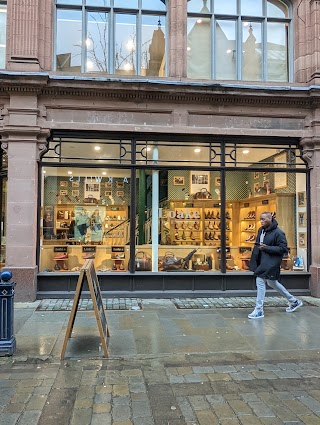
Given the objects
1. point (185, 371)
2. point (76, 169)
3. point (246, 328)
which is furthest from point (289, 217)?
point (185, 371)

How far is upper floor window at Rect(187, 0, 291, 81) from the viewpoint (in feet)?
32.1

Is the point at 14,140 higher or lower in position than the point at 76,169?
higher

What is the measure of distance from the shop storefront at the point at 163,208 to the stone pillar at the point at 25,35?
5.70 feet

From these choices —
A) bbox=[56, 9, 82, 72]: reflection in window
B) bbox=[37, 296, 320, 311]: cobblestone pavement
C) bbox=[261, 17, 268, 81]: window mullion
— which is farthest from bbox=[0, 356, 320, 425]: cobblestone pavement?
bbox=[261, 17, 268, 81]: window mullion

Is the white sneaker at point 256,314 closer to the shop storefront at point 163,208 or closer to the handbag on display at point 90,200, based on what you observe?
the shop storefront at point 163,208

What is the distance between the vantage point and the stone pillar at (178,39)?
934 cm

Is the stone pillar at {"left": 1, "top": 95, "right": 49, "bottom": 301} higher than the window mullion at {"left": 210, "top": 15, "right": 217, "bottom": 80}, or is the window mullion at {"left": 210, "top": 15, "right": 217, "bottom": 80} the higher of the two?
the window mullion at {"left": 210, "top": 15, "right": 217, "bottom": 80}

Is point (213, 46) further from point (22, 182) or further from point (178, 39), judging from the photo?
point (22, 182)

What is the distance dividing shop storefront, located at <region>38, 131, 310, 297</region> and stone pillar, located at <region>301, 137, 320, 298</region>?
21 cm

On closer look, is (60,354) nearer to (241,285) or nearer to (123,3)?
(241,285)

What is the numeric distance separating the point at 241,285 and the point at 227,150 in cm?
344

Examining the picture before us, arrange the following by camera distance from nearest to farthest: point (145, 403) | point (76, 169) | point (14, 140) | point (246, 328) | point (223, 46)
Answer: point (145, 403) < point (246, 328) < point (14, 140) < point (76, 169) < point (223, 46)

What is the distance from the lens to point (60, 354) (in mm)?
5293

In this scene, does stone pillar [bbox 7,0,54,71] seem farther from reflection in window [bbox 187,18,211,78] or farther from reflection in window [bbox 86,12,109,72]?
reflection in window [bbox 187,18,211,78]
